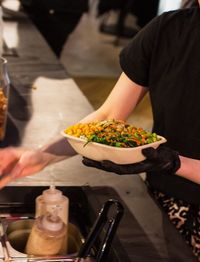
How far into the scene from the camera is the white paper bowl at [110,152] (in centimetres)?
112

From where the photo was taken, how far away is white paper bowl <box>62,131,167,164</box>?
112 centimetres

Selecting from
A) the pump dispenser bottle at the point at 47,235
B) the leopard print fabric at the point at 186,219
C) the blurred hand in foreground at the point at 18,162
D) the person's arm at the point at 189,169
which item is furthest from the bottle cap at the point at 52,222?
the leopard print fabric at the point at 186,219

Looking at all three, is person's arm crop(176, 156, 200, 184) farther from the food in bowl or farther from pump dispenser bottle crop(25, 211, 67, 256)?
pump dispenser bottle crop(25, 211, 67, 256)

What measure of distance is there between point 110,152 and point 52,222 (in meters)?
0.24

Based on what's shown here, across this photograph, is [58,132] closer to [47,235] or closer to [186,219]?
[186,219]

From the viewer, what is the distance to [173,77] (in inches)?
58.6

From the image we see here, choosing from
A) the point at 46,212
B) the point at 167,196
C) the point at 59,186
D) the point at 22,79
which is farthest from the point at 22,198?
the point at 22,79

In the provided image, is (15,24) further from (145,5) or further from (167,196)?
(145,5)

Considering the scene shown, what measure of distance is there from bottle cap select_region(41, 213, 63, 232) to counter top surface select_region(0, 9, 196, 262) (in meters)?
0.16

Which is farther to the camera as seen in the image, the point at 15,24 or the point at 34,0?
the point at 34,0

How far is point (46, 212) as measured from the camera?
1.25 meters

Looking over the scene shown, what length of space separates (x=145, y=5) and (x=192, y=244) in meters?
5.35

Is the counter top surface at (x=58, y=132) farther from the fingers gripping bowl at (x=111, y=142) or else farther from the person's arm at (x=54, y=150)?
the fingers gripping bowl at (x=111, y=142)

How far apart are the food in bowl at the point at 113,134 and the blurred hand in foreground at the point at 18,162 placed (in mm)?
188
